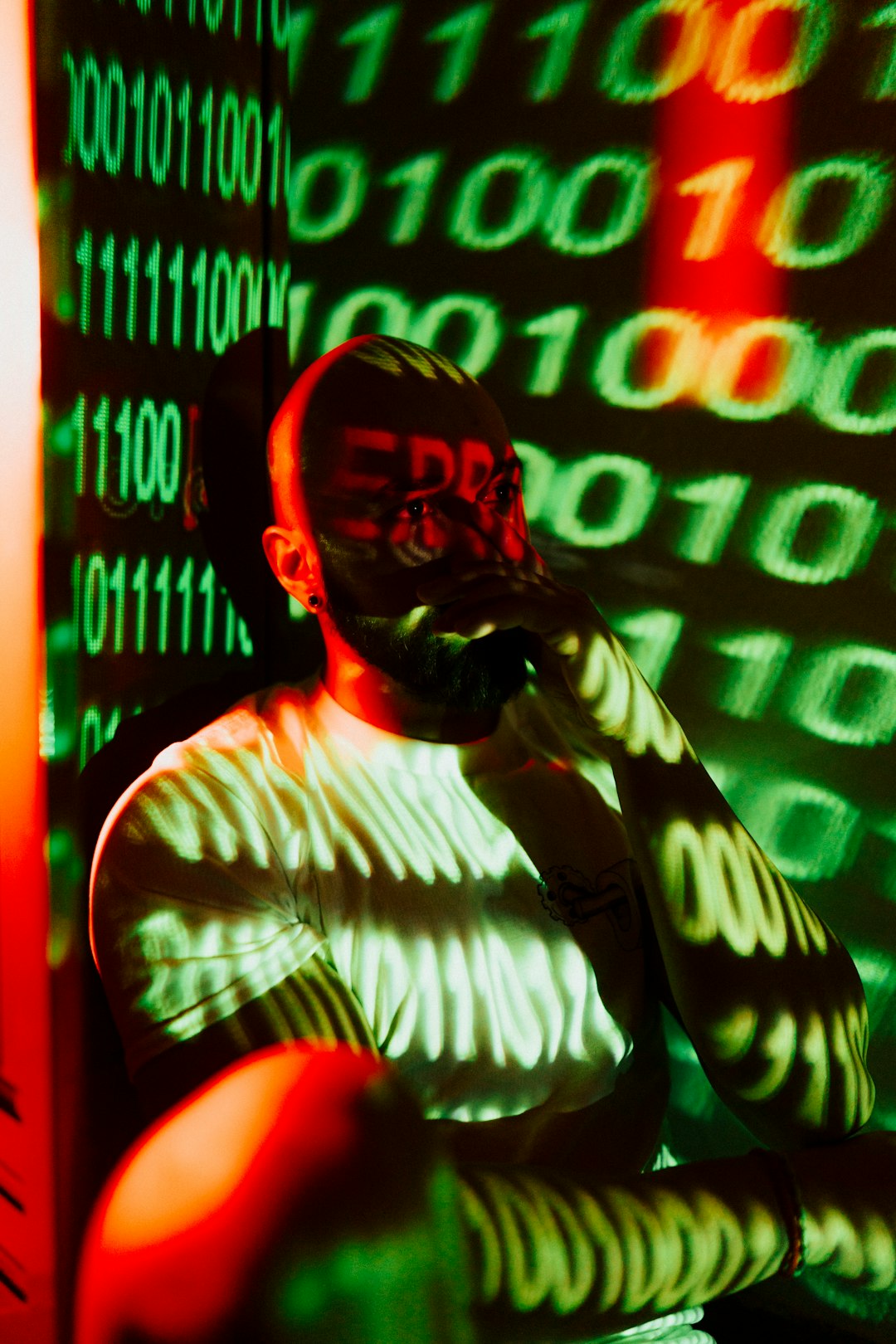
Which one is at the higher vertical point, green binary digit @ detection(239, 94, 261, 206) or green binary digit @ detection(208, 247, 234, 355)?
green binary digit @ detection(239, 94, 261, 206)

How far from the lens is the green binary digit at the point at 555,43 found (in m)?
1.28

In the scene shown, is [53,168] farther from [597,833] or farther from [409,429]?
[597,833]

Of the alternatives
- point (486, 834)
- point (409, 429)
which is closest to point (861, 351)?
point (409, 429)

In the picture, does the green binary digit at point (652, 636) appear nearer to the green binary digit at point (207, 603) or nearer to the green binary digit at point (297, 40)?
the green binary digit at point (207, 603)

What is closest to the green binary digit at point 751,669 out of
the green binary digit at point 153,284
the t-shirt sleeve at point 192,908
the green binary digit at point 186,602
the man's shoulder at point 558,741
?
the man's shoulder at point 558,741

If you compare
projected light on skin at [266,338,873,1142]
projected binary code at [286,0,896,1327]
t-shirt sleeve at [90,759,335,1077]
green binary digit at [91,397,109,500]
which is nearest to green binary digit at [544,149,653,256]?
projected binary code at [286,0,896,1327]

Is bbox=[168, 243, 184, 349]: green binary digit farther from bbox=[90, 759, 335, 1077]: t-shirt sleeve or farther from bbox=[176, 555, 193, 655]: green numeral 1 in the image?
bbox=[90, 759, 335, 1077]: t-shirt sleeve

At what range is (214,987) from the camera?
0.94 m

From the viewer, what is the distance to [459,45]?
138cm

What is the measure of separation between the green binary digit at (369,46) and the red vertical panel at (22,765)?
50 centimetres

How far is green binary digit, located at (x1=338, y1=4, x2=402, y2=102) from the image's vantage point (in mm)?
1436

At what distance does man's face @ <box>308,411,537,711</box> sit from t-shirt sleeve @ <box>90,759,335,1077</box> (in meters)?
0.19

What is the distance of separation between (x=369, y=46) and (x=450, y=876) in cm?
107

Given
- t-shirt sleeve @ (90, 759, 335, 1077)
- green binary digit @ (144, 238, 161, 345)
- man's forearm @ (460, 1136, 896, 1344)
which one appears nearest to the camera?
man's forearm @ (460, 1136, 896, 1344)
